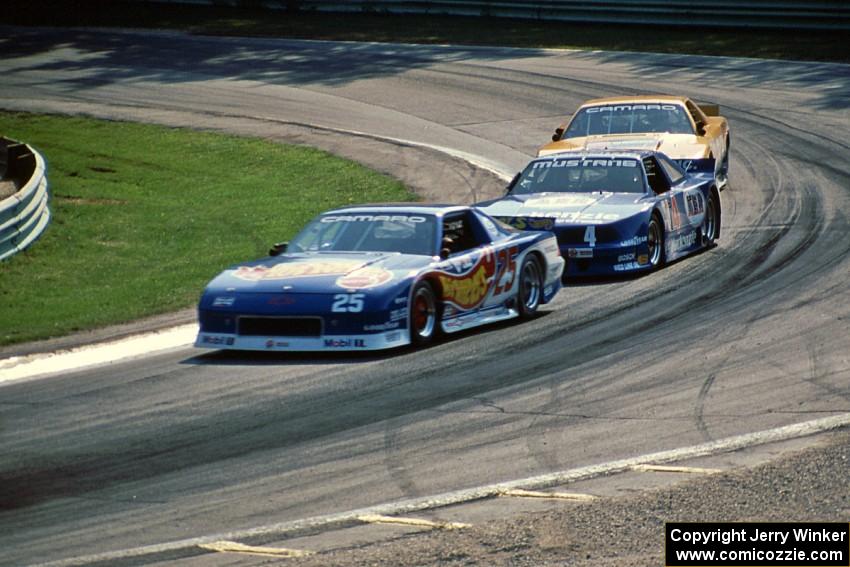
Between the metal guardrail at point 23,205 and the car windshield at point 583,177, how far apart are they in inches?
221

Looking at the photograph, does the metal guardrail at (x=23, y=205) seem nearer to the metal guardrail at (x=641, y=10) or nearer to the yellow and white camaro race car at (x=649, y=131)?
the yellow and white camaro race car at (x=649, y=131)

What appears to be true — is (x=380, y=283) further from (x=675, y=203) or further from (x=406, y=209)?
(x=675, y=203)

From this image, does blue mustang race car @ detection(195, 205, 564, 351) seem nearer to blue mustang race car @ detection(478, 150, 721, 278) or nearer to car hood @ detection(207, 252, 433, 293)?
car hood @ detection(207, 252, 433, 293)

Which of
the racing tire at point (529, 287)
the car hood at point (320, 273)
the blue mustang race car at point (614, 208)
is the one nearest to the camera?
the car hood at point (320, 273)

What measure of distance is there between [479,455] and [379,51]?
2686cm

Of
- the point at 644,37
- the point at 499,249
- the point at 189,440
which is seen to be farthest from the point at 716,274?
the point at 644,37

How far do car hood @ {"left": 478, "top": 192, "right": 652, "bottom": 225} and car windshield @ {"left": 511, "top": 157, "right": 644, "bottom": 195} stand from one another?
18 cm

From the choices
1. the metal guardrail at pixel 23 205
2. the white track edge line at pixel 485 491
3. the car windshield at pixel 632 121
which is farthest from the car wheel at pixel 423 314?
the car windshield at pixel 632 121

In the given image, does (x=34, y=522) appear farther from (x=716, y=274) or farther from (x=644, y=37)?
(x=644, y=37)

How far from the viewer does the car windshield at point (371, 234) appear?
1244cm

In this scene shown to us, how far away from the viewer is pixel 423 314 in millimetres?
11883

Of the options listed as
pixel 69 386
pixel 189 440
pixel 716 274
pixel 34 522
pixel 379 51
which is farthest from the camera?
pixel 379 51

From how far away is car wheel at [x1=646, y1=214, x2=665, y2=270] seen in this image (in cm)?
1538

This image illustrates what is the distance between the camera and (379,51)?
3425cm
